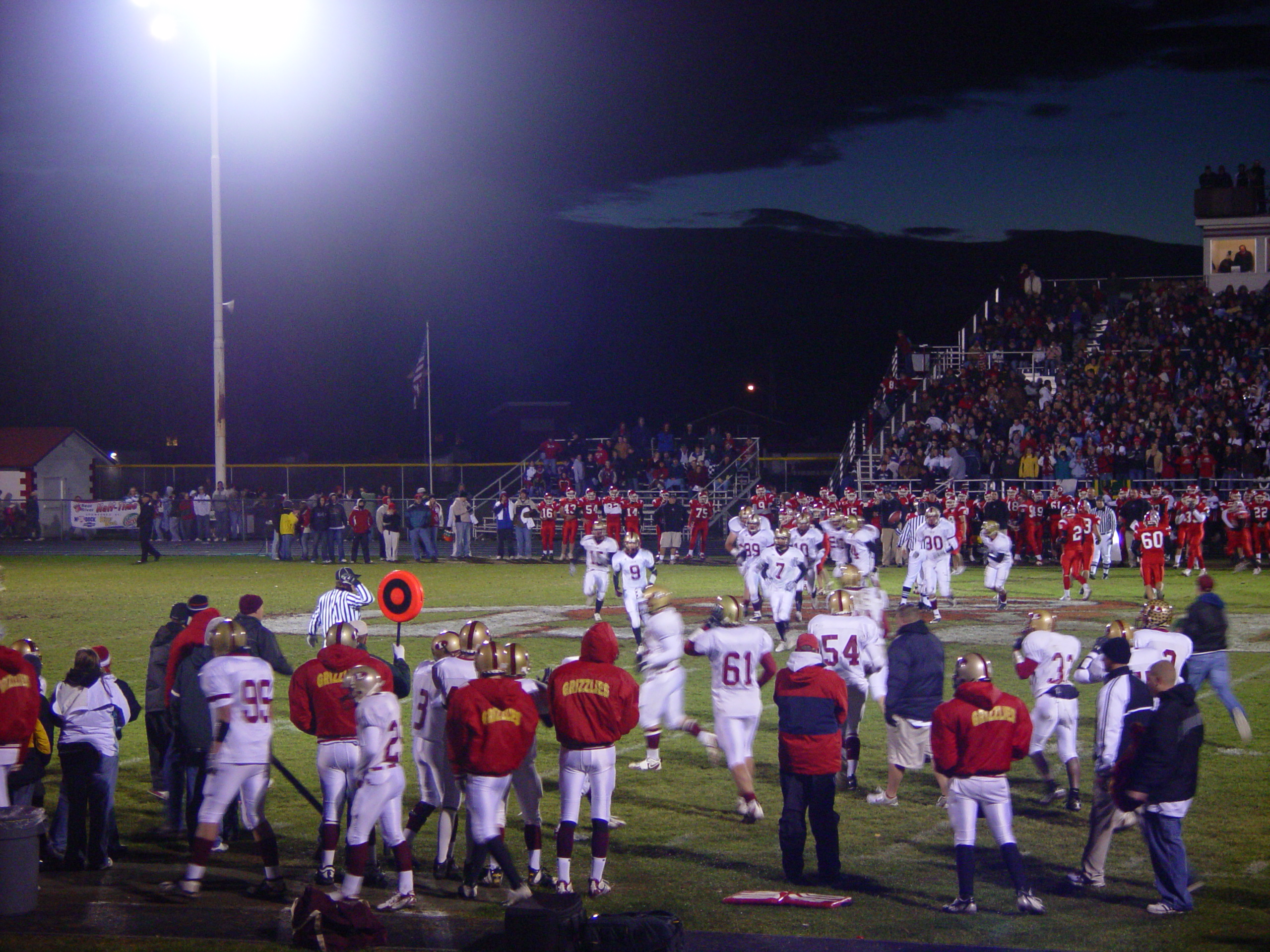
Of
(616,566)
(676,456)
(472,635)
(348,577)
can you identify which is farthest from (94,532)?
(472,635)

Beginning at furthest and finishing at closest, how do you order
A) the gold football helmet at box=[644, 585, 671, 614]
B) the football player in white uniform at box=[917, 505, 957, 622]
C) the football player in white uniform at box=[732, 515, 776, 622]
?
the football player in white uniform at box=[917, 505, 957, 622] → the football player in white uniform at box=[732, 515, 776, 622] → the gold football helmet at box=[644, 585, 671, 614]

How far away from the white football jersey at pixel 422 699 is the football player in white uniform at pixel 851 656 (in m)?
2.88

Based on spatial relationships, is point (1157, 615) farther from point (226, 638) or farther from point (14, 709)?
point (14, 709)

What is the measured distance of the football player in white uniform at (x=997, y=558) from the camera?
1956 cm

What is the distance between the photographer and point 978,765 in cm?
674

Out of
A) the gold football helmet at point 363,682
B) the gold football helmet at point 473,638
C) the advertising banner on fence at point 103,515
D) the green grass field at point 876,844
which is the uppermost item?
the advertising banner on fence at point 103,515

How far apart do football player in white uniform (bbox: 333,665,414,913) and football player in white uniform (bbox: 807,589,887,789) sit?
3421 millimetres

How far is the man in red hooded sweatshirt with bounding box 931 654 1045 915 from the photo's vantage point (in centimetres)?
675

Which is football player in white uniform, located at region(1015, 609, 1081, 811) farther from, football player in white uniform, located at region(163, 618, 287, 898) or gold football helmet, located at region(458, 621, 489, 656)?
football player in white uniform, located at region(163, 618, 287, 898)

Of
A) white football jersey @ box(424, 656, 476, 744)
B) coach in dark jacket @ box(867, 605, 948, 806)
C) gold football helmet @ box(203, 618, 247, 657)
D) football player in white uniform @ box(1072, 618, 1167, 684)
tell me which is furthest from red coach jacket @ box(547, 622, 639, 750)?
football player in white uniform @ box(1072, 618, 1167, 684)

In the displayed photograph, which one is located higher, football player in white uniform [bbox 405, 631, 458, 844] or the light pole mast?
the light pole mast

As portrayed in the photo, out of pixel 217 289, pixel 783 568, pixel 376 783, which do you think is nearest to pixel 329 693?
pixel 376 783

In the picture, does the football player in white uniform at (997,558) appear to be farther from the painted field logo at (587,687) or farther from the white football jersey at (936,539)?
the painted field logo at (587,687)

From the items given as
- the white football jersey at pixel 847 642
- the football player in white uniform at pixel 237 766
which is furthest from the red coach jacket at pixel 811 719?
the football player in white uniform at pixel 237 766
